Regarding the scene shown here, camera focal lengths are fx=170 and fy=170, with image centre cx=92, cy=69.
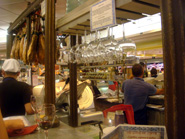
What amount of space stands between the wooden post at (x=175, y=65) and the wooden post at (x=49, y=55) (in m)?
0.94

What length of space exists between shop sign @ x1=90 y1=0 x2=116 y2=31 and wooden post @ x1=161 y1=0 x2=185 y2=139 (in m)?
0.39

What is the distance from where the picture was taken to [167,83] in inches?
22.7

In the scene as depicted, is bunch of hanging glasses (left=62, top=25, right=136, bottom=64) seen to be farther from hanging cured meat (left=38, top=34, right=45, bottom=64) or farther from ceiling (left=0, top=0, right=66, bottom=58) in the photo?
ceiling (left=0, top=0, right=66, bottom=58)

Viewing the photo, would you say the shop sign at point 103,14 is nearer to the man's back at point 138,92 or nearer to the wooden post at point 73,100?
the wooden post at point 73,100

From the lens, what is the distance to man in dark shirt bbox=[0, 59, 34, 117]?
217cm

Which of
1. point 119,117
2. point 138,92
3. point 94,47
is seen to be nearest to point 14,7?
point 94,47

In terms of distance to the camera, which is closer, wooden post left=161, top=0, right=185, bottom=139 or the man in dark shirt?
wooden post left=161, top=0, right=185, bottom=139

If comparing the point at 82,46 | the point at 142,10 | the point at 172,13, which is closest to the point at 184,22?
the point at 172,13

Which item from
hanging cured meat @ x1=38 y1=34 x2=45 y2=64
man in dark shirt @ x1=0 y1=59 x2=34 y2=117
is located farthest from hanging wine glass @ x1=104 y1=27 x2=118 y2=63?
man in dark shirt @ x1=0 y1=59 x2=34 y2=117

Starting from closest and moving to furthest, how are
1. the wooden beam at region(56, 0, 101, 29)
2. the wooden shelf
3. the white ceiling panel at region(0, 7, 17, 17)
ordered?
1. the wooden shelf
2. the wooden beam at region(56, 0, 101, 29)
3. the white ceiling panel at region(0, 7, 17, 17)

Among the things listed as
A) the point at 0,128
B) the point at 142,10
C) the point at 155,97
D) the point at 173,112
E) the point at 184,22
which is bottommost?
the point at 155,97

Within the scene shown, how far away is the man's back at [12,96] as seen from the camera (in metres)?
2.17

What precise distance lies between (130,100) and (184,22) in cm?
247

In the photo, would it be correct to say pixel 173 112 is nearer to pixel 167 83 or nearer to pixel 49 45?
pixel 167 83
